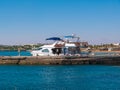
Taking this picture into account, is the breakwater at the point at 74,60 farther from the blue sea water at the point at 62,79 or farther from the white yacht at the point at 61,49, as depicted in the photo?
the white yacht at the point at 61,49

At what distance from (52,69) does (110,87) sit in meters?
23.9

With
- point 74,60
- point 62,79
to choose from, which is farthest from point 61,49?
point 62,79

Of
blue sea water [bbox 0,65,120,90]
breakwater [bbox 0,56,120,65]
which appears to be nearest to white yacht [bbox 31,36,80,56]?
breakwater [bbox 0,56,120,65]

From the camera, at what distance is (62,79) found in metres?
52.8

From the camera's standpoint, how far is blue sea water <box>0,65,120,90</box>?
44394mm

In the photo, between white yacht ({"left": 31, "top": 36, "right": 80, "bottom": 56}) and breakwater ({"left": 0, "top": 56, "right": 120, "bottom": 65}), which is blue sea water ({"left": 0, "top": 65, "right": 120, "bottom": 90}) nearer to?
breakwater ({"left": 0, "top": 56, "right": 120, "bottom": 65})

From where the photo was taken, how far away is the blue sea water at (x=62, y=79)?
44.4 m

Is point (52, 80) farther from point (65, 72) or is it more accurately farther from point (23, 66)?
point (23, 66)

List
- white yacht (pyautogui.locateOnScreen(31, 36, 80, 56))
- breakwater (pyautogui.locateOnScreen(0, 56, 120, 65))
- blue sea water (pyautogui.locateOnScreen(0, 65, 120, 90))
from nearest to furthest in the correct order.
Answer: blue sea water (pyautogui.locateOnScreen(0, 65, 120, 90)) → breakwater (pyautogui.locateOnScreen(0, 56, 120, 65)) → white yacht (pyautogui.locateOnScreen(31, 36, 80, 56))

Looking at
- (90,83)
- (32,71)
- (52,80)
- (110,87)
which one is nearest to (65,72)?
(32,71)

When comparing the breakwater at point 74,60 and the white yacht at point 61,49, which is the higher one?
the white yacht at point 61,49

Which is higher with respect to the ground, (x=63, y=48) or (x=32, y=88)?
(x=63, y=48)

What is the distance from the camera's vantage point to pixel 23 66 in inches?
2889

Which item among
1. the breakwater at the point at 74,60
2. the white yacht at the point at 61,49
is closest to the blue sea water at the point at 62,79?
the breakwater at the point at 74,60
